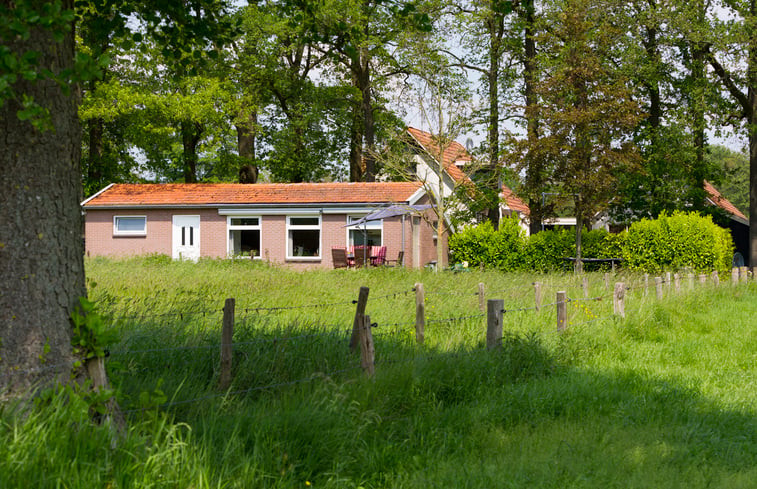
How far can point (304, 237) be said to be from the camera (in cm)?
3133

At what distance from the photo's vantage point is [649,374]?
8.41m

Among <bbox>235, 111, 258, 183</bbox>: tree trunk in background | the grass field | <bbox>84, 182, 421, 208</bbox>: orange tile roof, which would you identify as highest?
<bbox>235, 111, 258, 183</bbox>: tree trunk in background

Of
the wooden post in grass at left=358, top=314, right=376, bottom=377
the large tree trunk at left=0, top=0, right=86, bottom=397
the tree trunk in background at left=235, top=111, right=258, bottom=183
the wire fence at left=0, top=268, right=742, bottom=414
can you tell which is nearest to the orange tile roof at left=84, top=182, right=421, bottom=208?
the tree trunk in background at left=235, top=111, right=258, bottom=183

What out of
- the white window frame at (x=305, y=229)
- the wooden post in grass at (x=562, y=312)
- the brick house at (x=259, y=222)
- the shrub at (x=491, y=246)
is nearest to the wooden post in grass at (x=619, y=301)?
the wooden post in grass at (x=562, y=312)

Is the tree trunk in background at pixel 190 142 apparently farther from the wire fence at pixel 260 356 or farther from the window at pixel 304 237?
the wire fence at pixel 260 356

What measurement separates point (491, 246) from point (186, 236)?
44.8 ft

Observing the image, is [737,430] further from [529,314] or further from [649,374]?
[529,314]

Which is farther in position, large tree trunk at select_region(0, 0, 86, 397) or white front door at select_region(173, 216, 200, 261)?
white front door at select_region(173, 216, 200, 261)

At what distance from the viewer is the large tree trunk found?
4.21 m

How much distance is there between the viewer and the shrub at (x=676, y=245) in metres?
23.6

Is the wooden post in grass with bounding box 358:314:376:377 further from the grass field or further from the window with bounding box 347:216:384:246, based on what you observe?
the window with bounding box 347:216:384:246

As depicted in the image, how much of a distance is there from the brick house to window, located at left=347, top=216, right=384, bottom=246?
4cm

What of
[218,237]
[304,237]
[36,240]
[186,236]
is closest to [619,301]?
[36,240]

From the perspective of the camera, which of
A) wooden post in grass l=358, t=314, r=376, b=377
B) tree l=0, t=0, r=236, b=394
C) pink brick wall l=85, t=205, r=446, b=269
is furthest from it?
pink brick wall l=85, t=205, r=446, b=269
